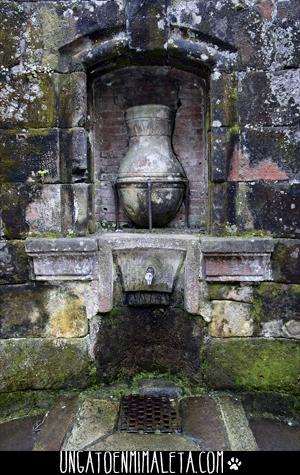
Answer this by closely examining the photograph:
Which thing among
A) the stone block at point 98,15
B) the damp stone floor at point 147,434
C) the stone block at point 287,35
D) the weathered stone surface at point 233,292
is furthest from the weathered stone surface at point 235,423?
the stone block at point 98,15

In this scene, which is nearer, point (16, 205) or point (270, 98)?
point (270, 98)

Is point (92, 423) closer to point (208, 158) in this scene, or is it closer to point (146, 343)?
point (146, 343)

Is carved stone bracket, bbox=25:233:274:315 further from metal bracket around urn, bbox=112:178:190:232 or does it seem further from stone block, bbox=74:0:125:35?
stone block, bbox=74:0:125:35

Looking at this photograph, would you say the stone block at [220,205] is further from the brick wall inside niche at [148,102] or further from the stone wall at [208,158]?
the brick wall inside niche at [148,102]

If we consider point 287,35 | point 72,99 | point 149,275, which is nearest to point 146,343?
point 149,275

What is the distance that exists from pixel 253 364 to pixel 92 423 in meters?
1.27

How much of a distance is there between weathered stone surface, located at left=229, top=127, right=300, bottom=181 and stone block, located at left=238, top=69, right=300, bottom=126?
72mm

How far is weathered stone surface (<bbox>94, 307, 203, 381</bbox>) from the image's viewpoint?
347 centimetres

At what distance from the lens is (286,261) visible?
3209 millimetres

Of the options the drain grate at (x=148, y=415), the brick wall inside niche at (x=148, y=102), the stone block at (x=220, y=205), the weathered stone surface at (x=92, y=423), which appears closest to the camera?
the weathered stone surface at (x=92, y=423)

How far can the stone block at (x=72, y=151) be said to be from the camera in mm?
3250

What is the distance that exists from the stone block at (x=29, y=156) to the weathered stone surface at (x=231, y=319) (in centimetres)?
160

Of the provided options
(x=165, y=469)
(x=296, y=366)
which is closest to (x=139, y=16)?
(x=296, y=366)

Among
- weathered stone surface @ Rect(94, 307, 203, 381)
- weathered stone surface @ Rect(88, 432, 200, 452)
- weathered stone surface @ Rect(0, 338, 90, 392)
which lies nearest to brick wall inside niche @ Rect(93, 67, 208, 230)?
weathered stone surface @ Rect(94, 307, 203, 381)
